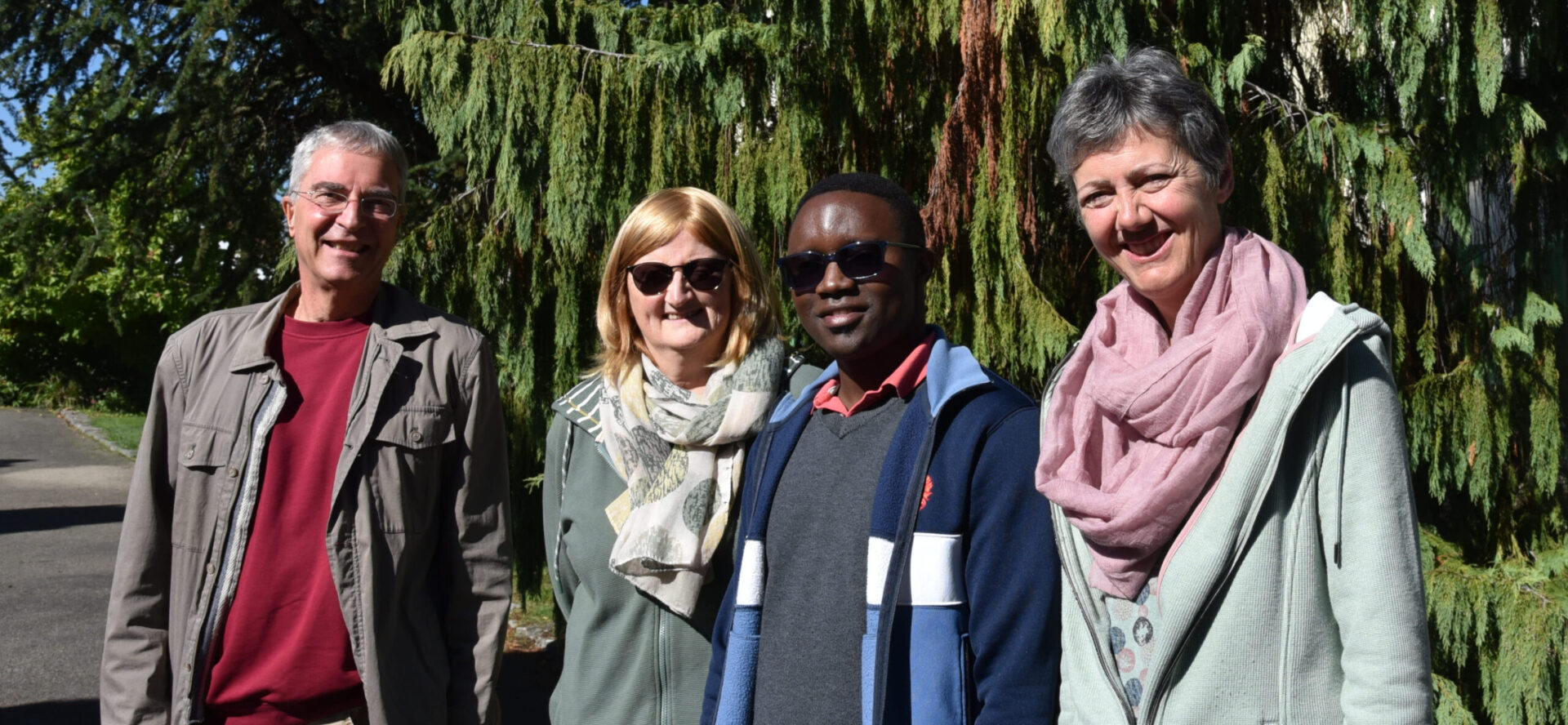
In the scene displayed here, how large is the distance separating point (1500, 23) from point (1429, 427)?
46.1 inches

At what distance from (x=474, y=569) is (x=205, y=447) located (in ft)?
2.09

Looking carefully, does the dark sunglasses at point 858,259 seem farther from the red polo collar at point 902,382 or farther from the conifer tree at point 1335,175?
the conifer tree at point 1335,175

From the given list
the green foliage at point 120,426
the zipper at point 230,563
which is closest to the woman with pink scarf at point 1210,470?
the zipper at point 230,563

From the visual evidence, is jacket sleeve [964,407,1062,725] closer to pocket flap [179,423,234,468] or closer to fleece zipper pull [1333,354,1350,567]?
fleece zipper pull [1333,354,1350,567]

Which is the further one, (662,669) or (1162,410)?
(662,669)

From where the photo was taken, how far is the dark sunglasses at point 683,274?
271cm

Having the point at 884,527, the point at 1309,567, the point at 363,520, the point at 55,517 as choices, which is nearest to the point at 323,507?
the point at 363,520

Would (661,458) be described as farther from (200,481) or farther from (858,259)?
(200,481)

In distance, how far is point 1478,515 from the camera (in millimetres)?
3732

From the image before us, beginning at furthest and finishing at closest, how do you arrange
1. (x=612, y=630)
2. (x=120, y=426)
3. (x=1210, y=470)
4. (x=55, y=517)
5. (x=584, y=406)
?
(x=120, y=426), (x=55, y=517), (x=584, y=406), (x=612, y=630), (x=1210, y=470)

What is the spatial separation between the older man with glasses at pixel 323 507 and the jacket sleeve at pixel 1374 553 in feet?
5.77

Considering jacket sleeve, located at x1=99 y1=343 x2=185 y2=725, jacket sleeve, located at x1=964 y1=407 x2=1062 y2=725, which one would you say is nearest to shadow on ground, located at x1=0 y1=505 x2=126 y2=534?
jacket sleeve, located at x1=99 y1=343 x2=185 y2=725

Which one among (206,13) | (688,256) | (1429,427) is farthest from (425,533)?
(206,13)

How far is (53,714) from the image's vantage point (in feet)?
21.1
